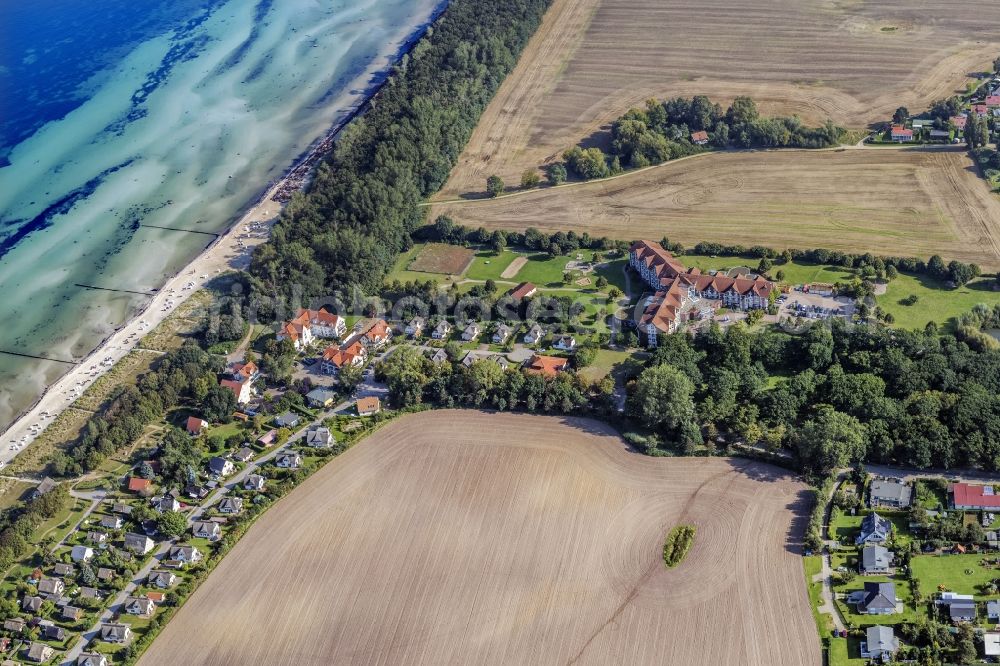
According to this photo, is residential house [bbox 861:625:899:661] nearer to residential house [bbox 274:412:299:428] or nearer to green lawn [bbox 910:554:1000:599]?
green lawn [bbox 910:554:1000:599]

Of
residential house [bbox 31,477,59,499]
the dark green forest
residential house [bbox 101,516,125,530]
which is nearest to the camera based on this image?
residential house [bbox 101,516,125,530]

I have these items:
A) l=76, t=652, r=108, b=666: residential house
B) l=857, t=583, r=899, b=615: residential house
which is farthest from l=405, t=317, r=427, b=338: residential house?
l=857, t=583, r=899, b=615: residential house

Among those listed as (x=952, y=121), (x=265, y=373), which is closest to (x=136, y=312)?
(x=265, y=373)

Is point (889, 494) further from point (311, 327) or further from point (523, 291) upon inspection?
point (311, 327)

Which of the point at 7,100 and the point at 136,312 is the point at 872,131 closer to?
the point at 136,312

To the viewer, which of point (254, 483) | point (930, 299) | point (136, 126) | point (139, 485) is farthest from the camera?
point (136, 126)

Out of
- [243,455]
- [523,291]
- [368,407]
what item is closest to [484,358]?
[523,291]
